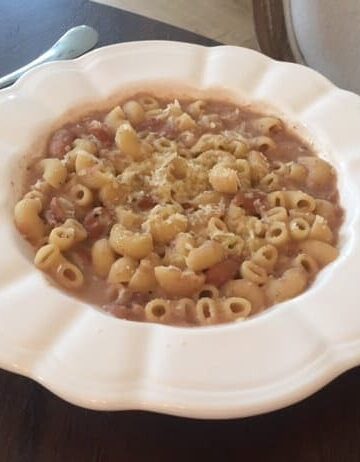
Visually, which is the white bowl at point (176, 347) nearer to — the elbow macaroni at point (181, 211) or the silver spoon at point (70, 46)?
the elbow macaroni at point (181, 211)

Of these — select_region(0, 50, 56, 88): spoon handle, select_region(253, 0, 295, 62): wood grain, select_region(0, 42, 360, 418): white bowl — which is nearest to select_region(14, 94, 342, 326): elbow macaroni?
select_region(0, 42, 360, 418): white bowl

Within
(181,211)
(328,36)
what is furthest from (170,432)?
(328,36)

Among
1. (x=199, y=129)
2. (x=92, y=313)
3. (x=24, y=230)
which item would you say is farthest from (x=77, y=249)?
(x=199, y=129)

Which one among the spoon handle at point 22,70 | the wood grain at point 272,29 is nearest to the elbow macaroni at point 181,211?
the spoon handle at point 22,70

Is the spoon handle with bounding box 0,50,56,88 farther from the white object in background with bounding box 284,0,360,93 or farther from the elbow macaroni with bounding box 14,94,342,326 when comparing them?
the white object in background with bounding box 284,0,360,93

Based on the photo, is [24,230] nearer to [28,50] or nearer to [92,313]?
[92,313]
